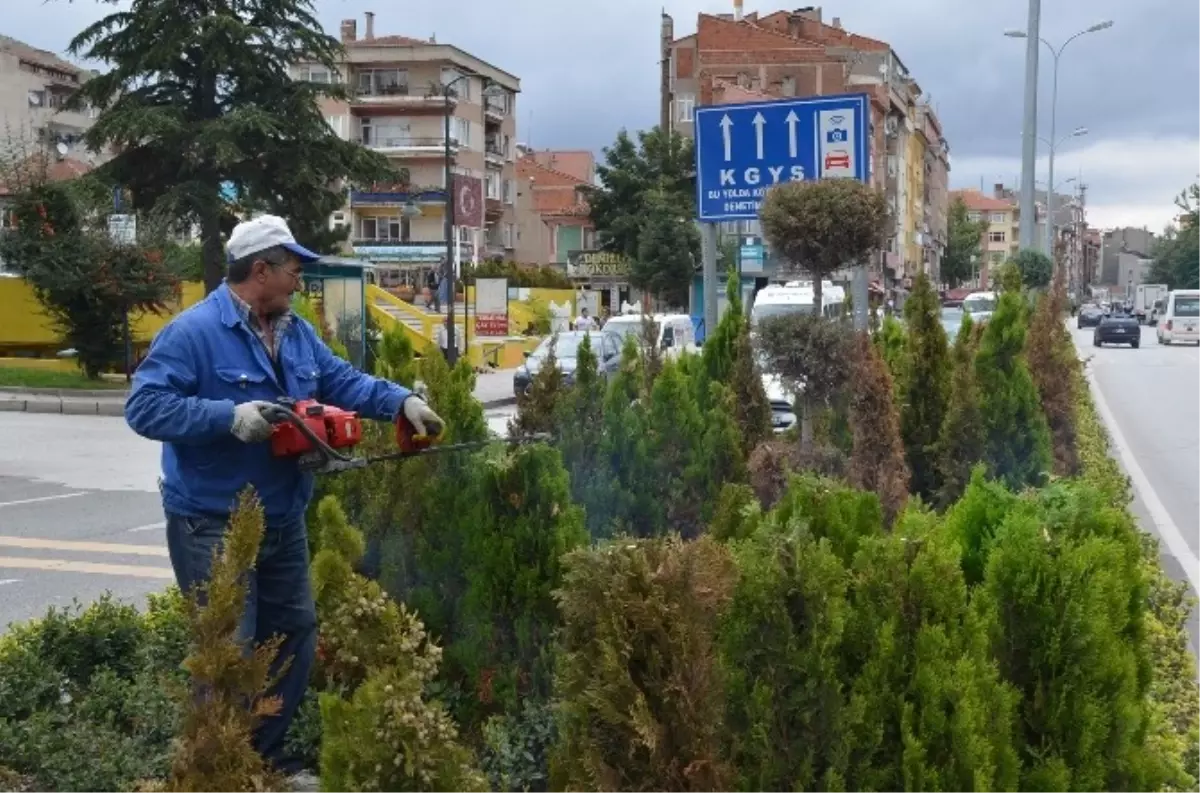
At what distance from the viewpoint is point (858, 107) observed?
9.78 meters

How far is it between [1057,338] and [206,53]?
21933 millimetres

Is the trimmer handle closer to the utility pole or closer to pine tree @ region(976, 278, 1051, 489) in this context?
pine tree @ region(976, 278, 1051, 489)

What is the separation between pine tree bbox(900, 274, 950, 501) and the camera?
9.27 m

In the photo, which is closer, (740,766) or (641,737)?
(641,737)

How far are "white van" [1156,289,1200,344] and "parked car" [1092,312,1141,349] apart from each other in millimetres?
1806

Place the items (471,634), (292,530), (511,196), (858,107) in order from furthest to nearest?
(511,196), (858,107), (471,634), (292,530)

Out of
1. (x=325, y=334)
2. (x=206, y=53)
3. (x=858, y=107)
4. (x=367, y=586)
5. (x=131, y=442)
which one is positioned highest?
(x=206, y=53)

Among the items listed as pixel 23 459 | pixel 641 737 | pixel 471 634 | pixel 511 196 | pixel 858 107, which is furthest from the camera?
pixel 511 196

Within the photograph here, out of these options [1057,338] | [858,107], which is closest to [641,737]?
[858,107]

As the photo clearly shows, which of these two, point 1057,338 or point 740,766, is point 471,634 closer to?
point 740,766

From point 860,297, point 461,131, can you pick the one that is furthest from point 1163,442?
point 461,131

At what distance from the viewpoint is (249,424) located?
385 cm

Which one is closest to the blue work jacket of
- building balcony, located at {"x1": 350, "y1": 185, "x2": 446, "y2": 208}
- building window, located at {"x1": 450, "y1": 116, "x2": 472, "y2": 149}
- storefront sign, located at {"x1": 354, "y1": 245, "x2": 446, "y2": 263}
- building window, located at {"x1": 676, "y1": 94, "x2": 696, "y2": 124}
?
building balcony, located at {"x1": 350, "y1": 185, "x2": 446, "y2": 208}

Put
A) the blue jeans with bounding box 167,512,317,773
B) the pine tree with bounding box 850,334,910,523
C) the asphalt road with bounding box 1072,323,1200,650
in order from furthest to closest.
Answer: the asphalt road with bounding box 1072,323,1200,650, the pine tree with bounding box 850,334,910,523, the blue jeans with bounding box 167,512,317,773
